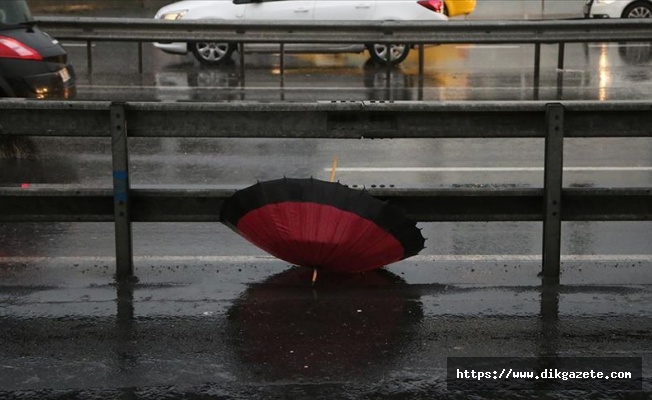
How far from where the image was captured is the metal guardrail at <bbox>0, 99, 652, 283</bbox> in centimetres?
718

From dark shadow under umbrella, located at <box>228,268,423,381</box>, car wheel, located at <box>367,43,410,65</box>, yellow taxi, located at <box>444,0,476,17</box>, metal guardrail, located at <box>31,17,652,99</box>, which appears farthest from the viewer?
yellow taxi, located at <box>444,0,476,17</box>

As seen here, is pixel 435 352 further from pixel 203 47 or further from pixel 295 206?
pixel 203 47

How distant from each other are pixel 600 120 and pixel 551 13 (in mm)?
23019

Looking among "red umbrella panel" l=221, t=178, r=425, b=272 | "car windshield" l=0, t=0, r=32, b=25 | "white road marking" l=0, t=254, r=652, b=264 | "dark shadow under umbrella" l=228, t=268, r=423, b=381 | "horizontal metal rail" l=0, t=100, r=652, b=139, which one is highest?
"car windshield" l=0, t=0, r=32, b=25

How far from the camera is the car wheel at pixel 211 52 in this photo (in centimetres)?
2023

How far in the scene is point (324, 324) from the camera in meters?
6.35

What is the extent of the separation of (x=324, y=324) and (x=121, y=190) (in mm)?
1641

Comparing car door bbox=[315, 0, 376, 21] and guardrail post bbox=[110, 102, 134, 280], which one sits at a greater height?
car door bbox=[315, 0, 376, 21]

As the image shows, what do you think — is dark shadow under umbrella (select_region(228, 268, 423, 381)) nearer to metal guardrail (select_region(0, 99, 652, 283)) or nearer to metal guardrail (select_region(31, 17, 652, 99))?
metal guardrail (select_region(0, 99, 652, 283))

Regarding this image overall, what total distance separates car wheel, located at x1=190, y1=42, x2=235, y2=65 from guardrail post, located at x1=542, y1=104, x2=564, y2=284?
13.6m

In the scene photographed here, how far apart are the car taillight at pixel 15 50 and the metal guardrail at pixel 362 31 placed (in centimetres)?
489

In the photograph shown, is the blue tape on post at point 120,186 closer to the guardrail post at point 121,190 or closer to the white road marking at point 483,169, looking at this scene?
the guardrail post at point 121,190

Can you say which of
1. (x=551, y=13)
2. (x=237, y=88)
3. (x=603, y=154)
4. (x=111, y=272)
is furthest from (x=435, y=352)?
(x=551, y=13)

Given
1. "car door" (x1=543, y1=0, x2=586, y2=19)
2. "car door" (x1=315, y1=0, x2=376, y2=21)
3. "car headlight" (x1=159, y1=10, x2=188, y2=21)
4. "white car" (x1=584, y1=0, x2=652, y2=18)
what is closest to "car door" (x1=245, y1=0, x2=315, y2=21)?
"car door" (x1=315, y1=0, x2=376, y2=21)
